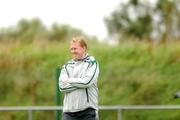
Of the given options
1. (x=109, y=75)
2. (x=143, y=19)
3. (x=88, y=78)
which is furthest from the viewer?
(x=143, y=19)

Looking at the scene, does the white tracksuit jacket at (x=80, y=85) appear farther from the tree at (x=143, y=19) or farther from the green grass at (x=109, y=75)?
the tree at (x=143, y=19)

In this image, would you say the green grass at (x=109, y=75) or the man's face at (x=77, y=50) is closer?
the man's face at (x=77, y=50)

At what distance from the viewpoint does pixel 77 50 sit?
29.1 ft

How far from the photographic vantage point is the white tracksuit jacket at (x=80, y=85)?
8844 millimetres

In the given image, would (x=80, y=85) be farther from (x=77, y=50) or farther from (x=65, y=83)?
(x=77, y=50)

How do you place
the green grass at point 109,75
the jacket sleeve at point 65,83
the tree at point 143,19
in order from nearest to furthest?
the jacket sleeve at point 65,83 → the green grass at point 109,75 → the tree at point 143,19

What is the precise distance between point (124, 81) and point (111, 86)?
327 mm

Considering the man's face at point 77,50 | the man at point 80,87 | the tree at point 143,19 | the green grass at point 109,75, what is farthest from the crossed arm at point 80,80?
the tree at point 143,19

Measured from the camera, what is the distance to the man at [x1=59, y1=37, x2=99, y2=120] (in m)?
8.85

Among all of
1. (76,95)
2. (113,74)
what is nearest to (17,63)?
(113,74)

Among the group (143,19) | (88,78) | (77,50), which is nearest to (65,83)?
(88,78)

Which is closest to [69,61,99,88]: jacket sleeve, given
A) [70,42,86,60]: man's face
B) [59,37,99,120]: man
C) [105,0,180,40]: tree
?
[59,37,99,120]: man

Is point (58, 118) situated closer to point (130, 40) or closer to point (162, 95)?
point (162, 95)

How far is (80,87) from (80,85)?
4 cm
